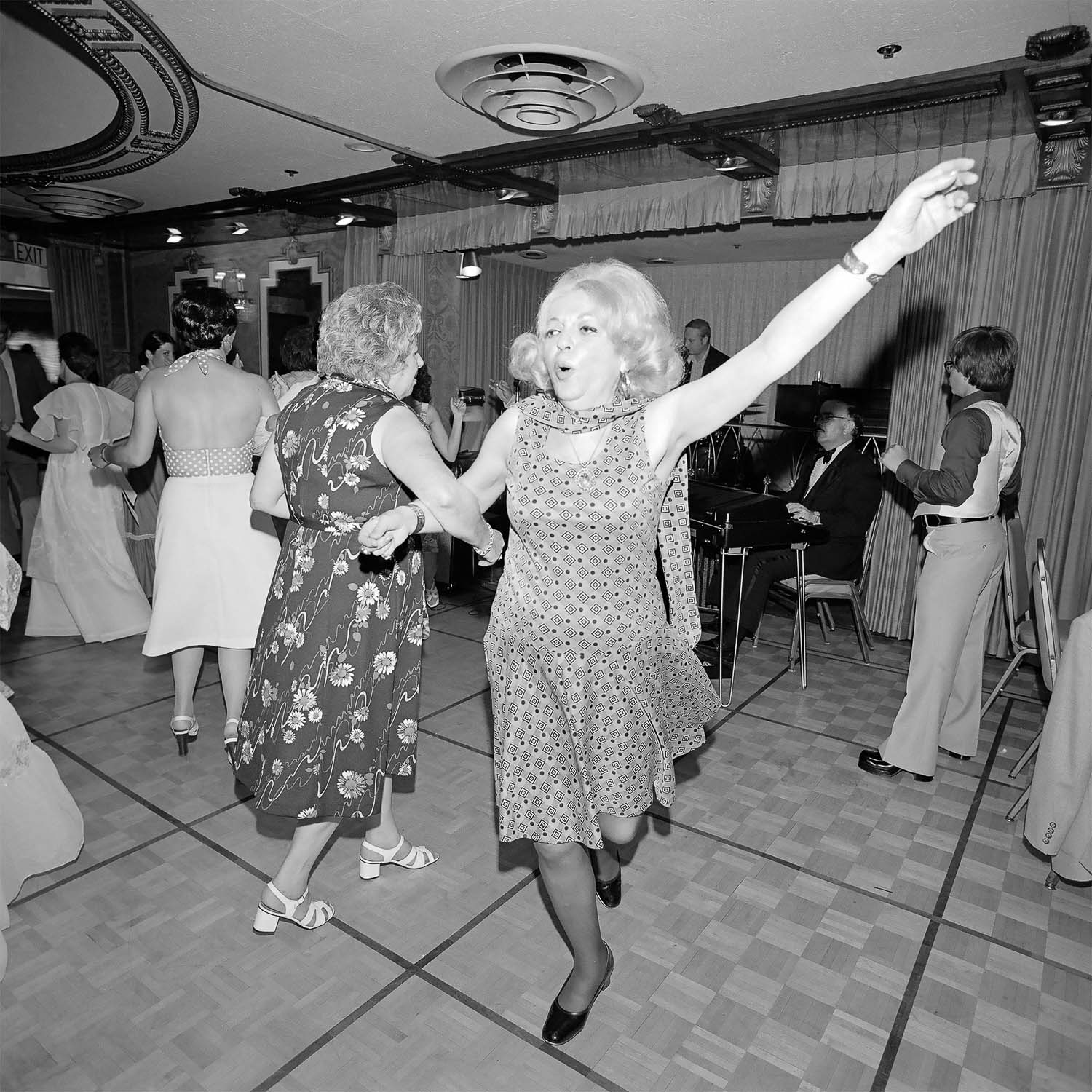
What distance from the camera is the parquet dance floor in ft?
5.90

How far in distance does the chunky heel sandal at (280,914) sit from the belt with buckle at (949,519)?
249cm

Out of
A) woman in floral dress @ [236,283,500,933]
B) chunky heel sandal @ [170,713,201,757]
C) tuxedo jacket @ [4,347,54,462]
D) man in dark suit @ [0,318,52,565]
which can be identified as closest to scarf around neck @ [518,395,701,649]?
woman in floral dress @ [236,283,500,933]

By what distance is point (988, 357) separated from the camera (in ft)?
9.25

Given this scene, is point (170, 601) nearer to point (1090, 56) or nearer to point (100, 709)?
point (100, 709)

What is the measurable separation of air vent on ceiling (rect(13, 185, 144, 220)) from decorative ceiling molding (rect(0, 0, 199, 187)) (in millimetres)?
333

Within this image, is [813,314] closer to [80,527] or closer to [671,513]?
[671,513]

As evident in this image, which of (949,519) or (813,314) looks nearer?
(813,314)

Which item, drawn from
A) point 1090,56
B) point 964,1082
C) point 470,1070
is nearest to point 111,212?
point 1090,56

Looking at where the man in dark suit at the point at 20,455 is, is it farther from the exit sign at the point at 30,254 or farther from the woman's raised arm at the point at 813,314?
the woman's raised arm at the point at 813,314

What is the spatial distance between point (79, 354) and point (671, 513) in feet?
12.8

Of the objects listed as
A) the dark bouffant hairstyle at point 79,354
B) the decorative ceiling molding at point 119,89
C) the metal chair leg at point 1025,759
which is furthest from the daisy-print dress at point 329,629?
the dark bouffant hairstyle at point 79,354

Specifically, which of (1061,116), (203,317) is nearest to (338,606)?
(203,317)

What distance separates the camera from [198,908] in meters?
2.27

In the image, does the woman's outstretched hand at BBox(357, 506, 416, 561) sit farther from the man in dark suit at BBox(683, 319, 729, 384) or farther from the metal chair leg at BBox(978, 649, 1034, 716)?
the man in dark suit at BBox(683, 319, 729, 384)
